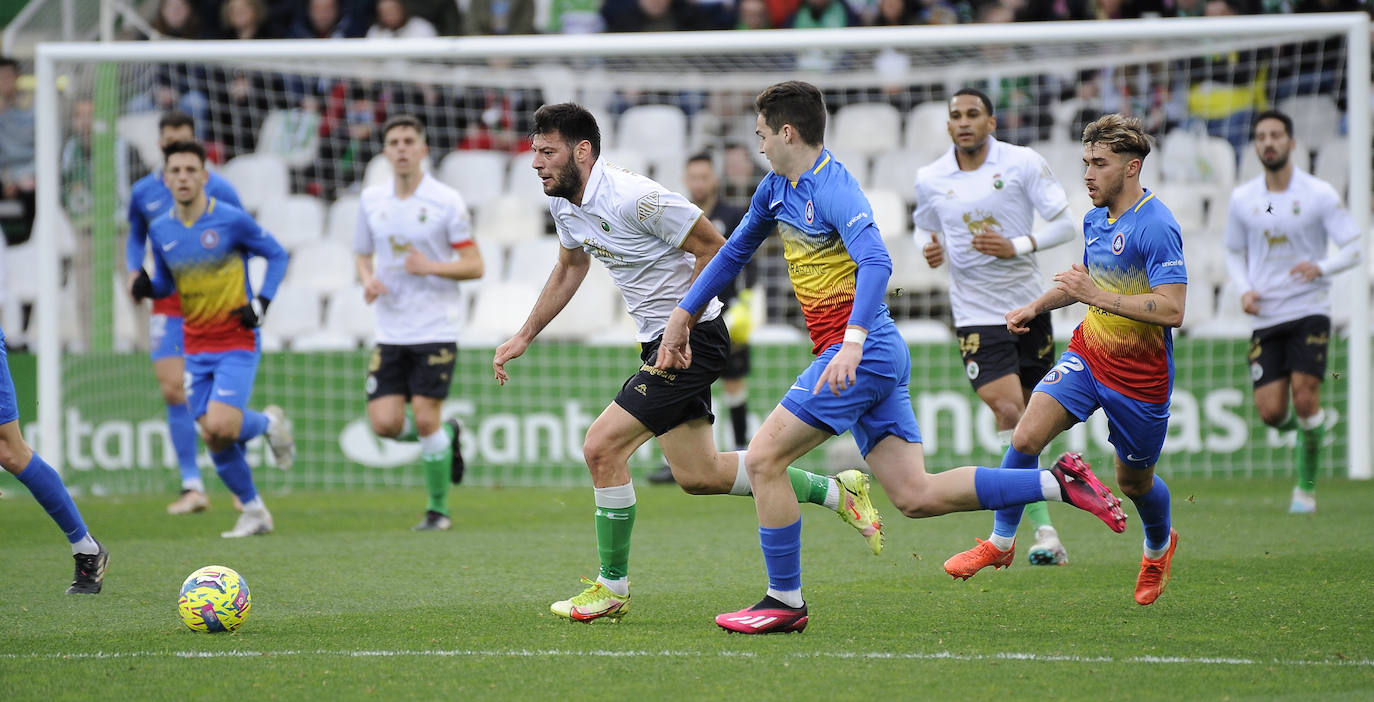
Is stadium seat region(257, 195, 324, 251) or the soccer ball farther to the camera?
stadium seat region(257, 195, 324, 251)

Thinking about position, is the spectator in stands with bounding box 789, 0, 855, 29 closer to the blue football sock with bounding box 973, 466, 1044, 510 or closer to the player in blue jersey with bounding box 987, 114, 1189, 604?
the player in blue jersey with bounding box 987, 114, 1189, 604

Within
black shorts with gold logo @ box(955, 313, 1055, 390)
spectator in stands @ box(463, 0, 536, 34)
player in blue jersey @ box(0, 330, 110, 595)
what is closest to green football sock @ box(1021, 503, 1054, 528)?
black shorts with gold logo @ box(955, 313, 1055, 390)

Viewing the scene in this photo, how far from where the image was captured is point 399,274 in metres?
9.66

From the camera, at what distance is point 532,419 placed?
13.1 meters

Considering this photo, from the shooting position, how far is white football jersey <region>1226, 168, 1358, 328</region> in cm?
986

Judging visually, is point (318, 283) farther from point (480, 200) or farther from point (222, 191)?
point (222, 191)

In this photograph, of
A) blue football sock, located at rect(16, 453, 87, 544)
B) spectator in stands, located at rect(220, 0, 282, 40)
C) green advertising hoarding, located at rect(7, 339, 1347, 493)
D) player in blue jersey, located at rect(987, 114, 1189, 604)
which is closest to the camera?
player in blue jersey, located at rect(987, 114, 1189, 604)

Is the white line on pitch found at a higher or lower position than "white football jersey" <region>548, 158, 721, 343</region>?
lower

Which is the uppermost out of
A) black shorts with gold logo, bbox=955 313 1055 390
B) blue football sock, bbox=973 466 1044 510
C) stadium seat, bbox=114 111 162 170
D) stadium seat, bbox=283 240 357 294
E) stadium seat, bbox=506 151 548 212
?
stadium seat, bbox=114 111 162 170

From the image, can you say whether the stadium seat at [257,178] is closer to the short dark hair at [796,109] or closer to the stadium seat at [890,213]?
the stadium seat at [890,213]

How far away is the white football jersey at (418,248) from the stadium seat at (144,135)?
17.1 ft

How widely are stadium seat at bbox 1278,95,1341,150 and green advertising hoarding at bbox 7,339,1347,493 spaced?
7.89ft

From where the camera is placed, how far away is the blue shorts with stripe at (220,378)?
30.2 ft

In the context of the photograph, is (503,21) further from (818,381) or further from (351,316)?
(818,381)
